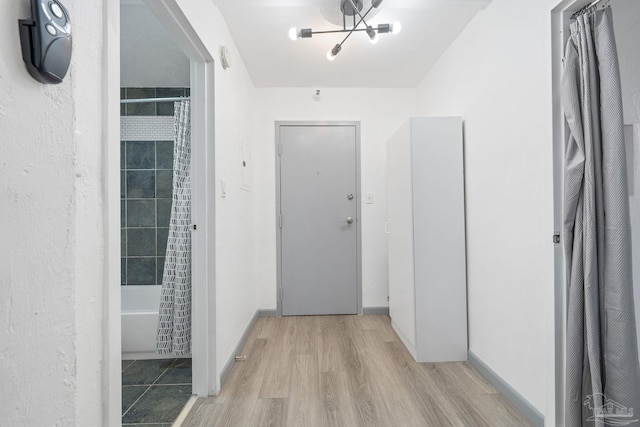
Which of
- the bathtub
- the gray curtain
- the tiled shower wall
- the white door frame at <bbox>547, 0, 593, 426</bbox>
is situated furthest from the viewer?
the tiled shower wall

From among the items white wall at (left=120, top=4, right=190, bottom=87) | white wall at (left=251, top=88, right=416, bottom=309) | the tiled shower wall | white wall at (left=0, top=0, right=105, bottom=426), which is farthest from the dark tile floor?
white wall at (left=120, top=4, right=190, bottom=87)

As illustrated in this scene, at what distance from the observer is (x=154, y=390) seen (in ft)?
5.65

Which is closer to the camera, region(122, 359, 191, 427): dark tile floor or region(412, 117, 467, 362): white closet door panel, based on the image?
region(122, 359, 191, 427): dark tile floor

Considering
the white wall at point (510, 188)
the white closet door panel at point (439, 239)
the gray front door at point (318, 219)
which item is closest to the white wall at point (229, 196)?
the gray front door at point (318, 219)

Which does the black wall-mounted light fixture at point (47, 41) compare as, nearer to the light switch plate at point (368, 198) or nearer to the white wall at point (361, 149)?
the white wall at point (361, 149)

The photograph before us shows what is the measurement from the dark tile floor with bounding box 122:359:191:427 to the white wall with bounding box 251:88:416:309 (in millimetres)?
1154

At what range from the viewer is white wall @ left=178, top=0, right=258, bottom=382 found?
1.73 meters

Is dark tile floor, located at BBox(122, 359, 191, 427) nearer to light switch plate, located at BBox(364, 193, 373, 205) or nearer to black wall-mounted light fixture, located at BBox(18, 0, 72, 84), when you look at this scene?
black wall-mounted light fixture, located at BBox(18, 0, 72, 84)

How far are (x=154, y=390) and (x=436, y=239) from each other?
78.0 inches

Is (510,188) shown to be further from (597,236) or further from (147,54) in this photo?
(147,54)

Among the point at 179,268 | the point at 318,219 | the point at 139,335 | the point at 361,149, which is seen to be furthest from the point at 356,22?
the point at 139,335

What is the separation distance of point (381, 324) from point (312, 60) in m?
2.42

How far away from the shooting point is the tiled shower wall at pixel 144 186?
282cm

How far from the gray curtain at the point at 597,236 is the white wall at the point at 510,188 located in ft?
0.40
